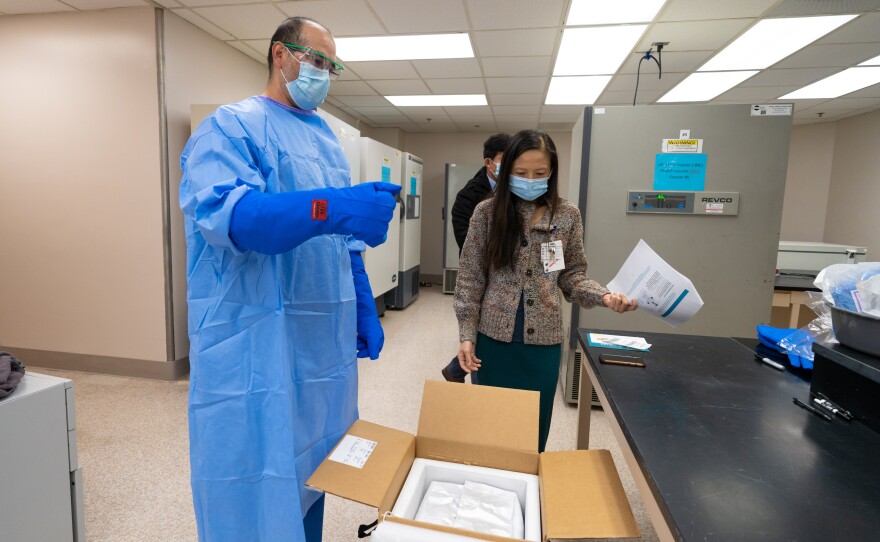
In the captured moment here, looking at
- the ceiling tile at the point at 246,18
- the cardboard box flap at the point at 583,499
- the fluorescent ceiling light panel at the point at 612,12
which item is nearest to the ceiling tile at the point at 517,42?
the fluorescent ceiling light panel at the point at 612,12

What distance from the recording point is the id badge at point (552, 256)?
1.36 metres

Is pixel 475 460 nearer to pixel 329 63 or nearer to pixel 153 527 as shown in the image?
pixel 329 63

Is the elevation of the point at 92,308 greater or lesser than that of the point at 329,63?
lesser

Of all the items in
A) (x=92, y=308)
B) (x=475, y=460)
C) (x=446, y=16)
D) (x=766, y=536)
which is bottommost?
(x=92, y=308)

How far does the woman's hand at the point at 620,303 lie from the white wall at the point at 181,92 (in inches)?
107

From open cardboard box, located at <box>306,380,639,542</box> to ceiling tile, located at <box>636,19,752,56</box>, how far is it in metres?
3.08

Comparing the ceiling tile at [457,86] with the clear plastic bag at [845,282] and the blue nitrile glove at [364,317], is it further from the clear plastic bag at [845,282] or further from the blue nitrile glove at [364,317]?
the clear plastic bag at [845,282]

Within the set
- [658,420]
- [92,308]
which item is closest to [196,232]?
[658,420]

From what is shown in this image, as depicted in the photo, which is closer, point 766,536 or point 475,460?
point 766,536

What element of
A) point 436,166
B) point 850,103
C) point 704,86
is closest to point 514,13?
point 704,86

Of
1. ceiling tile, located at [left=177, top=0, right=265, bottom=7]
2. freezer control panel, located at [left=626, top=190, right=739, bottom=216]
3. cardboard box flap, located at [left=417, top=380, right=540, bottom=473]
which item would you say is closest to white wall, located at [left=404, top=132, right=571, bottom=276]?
ceiling tile, located at [left=177, top=0, right=265, bottom=7]

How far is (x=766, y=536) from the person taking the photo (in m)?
0.58

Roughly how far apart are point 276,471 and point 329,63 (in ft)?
3.23

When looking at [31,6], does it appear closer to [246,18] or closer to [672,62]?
[246,18]
